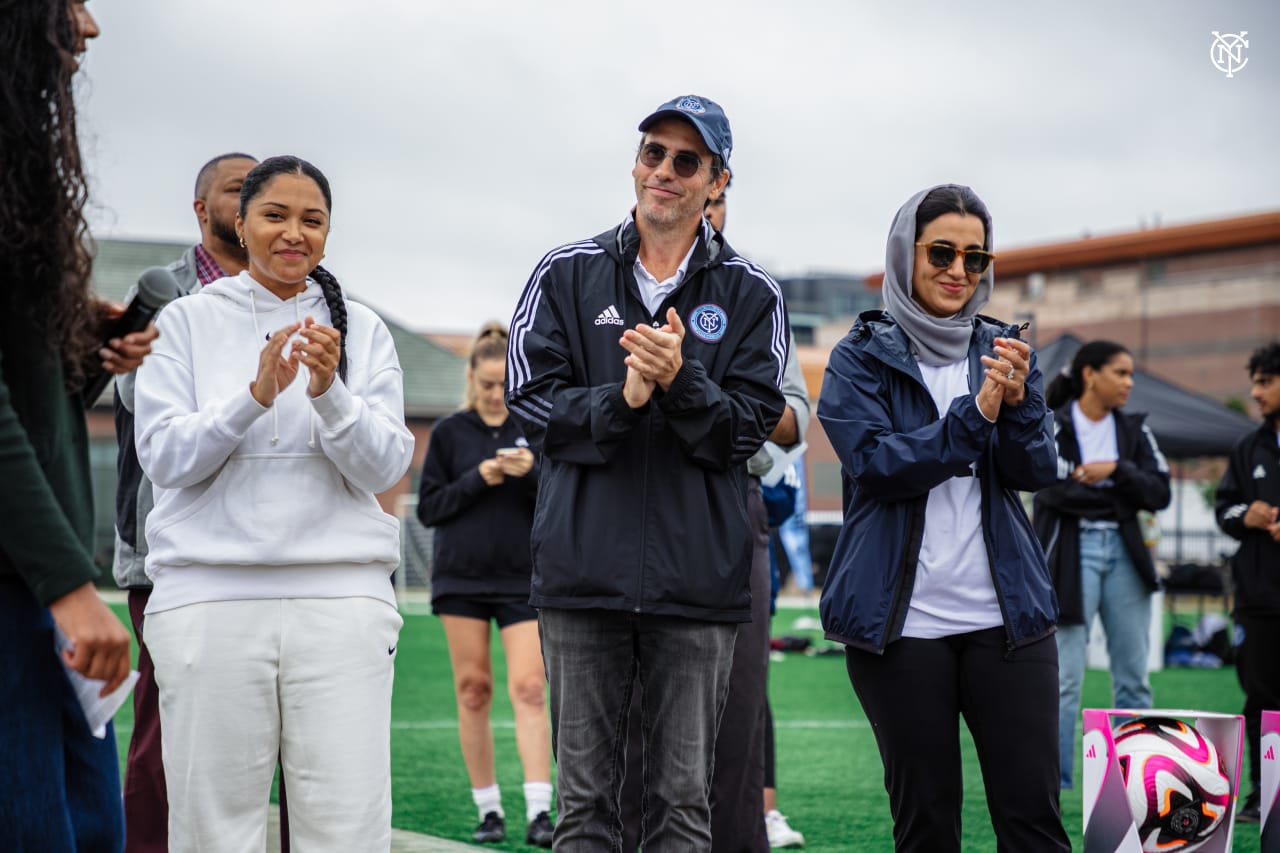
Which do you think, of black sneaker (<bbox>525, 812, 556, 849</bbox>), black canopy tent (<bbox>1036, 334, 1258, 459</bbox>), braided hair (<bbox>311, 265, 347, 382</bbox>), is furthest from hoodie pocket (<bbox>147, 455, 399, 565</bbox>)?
black canopy tent (<bbox>1036, 334, 1258, 459</bbox>)

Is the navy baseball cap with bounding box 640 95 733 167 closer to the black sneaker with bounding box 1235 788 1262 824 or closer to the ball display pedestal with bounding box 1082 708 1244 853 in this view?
→ the ball display pedestal with bounding box 1082 708 1244 853

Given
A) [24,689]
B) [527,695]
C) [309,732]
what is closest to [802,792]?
[527,695]

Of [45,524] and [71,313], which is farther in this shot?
[71,313]

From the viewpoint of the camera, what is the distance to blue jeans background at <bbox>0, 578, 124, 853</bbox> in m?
2.54

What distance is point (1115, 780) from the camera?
16.2 ft

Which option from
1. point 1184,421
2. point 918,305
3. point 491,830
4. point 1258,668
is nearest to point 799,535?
point 491,830

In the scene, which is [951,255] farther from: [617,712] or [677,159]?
[617,712]

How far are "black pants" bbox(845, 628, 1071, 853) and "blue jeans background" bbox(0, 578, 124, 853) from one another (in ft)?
7.61

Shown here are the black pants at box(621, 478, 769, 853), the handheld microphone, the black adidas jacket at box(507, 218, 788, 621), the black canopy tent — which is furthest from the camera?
the black canopy tent

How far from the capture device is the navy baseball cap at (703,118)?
4.22m

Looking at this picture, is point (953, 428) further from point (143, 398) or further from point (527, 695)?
point (527, 695)

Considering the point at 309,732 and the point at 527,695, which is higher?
the point at 309,732

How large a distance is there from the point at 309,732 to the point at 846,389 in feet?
6.07

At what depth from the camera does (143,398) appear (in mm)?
3816
